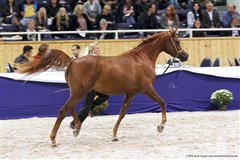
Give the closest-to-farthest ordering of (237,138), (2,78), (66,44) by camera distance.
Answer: (237,138) → (2,78) → (66,44)

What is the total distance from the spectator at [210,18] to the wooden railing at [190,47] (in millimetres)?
719

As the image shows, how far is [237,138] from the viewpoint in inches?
380

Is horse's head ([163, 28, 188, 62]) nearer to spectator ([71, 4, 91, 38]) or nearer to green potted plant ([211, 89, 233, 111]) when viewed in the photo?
green potted plant ([211, 89, 233, 111])

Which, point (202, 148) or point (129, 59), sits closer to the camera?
point (202, 148)

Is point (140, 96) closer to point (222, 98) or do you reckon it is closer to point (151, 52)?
point (222, 98)

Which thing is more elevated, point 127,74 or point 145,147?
point 127,74

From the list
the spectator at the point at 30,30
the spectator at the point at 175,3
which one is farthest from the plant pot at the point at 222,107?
the spectator at the point at 175,3

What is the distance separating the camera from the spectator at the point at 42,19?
16.1m

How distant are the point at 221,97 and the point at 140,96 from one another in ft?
5.68

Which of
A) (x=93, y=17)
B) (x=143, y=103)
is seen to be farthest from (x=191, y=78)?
(x=93, y=17)

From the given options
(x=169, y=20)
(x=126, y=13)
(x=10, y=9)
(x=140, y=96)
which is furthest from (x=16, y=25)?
(x=140, y=96)

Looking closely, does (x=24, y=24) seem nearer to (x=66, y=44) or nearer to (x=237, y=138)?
(x=66, y=44)

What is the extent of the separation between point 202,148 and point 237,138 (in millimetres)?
1101

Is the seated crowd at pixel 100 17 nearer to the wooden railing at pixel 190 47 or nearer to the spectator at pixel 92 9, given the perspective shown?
the spectator at pixel 92 9
